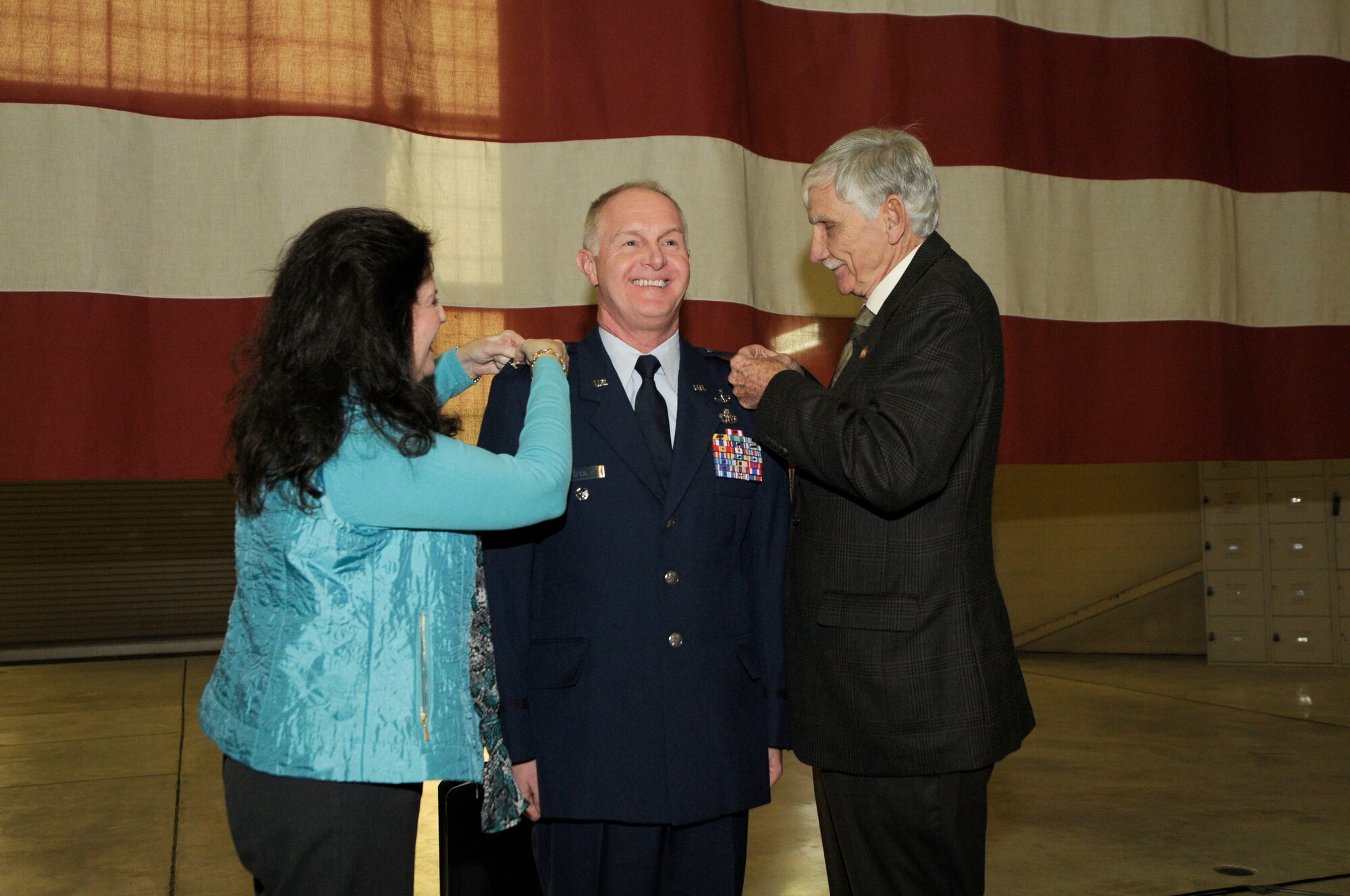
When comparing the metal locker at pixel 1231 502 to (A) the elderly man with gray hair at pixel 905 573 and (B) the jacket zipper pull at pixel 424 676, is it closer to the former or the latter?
(A) the elderly man with gray hair at pixel 905 573

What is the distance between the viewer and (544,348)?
69.4 inches

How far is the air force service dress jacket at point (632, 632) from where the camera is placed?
1753mm

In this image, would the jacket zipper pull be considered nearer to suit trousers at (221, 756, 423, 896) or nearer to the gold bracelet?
suit trousers at (221, 756, 423, 896)

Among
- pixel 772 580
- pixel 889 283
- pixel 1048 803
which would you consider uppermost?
pixel 889 283

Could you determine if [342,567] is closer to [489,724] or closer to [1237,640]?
[489,724]

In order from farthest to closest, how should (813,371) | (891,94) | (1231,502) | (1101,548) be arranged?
1. (1101,548)
2. (1231,502)
3. (891,94)
4. (813,371)

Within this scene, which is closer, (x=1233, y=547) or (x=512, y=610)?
(x=512, y=610)

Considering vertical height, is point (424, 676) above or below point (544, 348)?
below

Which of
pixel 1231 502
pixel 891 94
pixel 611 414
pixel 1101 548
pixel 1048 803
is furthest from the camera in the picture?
pixel 1101 548

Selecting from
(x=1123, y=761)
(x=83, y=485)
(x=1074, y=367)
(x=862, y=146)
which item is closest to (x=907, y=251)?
(x=862, y=146)

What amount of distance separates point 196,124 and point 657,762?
1564 millimetres

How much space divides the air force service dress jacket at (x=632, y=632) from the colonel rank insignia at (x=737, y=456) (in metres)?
0.01

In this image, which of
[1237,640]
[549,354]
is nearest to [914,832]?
[549,354]

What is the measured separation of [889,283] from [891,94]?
46.1 inches
